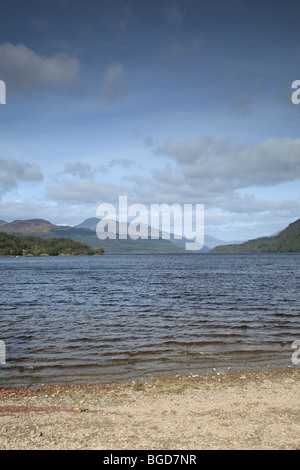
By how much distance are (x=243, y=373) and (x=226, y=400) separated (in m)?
3.82

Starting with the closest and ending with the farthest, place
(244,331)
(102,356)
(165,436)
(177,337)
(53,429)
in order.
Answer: (165,436) → (53,429) → (102,356) → (177,337) → (244,331)

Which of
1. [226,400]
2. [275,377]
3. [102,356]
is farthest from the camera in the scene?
[102,356]

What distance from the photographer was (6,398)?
43.9 ft

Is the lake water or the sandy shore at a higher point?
the sandy shore

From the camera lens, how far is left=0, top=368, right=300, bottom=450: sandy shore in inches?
367

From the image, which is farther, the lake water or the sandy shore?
the lake water

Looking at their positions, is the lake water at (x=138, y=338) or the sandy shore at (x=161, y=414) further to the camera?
the lake water at (x=138, y=338)

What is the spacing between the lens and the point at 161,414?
37.7 feet

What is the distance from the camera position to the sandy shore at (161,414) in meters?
9.33

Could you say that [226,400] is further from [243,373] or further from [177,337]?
[177,337]

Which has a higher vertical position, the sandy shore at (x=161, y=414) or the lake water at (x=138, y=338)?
the sandy shore at (x=161, y=414)

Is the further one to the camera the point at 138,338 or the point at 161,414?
the point at 138,338

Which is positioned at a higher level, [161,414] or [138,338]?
[161,414]
